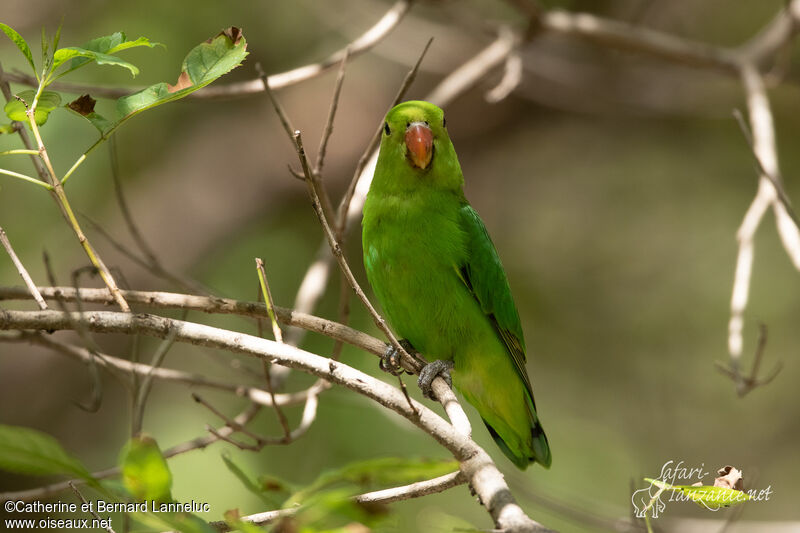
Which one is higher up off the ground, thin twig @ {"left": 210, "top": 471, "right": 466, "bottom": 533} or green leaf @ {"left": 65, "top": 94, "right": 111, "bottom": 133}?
green leaf @ {"left": 65, "top": 94, "right": 111, "bottom": 133}

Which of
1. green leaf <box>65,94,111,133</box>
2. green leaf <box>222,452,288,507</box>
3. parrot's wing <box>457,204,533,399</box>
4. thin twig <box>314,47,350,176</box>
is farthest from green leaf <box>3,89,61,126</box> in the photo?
parrot's wing <box>457,204,533,399</box>

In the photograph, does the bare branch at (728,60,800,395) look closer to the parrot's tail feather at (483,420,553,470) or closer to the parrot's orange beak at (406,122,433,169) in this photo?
the parrot's tail feather at (483,420,553,470)

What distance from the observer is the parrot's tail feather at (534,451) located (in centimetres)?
331

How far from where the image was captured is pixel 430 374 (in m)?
2.61

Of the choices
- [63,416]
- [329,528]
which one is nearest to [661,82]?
[63,416]

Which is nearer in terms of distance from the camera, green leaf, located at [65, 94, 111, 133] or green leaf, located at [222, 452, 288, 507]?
green leaf, located at [222, 452, 288, 507]

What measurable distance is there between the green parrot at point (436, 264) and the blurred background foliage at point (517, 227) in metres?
0.77

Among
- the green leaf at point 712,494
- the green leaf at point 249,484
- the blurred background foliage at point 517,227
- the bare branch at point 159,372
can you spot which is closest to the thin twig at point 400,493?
the green leaf at point 249,484

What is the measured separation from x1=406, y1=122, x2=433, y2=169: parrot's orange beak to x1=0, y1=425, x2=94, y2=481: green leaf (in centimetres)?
201

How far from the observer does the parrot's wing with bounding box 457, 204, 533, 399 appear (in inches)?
120

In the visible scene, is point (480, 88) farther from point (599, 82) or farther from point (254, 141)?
point (254, 141)

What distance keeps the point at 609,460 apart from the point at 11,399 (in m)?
4.30

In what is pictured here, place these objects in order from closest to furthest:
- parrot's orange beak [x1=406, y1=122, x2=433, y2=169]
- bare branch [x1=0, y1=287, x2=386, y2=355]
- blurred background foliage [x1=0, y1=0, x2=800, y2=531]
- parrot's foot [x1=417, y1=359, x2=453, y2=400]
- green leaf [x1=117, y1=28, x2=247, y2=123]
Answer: green leaf [x1=117, y1=28, x2=247, y2=123] < bare branch [x1=0, y1=287, x2=386, y2=355] < parrot's foot [x1=417, y1=359, x2=453, y2=400] < parrot's orange beak [x1=406, y1=122, x2=433, y2=169] < blurred background foliage [x1=0, y1=0, x2=800, y2=531]

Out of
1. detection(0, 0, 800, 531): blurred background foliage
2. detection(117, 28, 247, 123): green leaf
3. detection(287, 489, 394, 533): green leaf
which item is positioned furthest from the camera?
detection(0, 0, 800, 531): blurred background foliage
